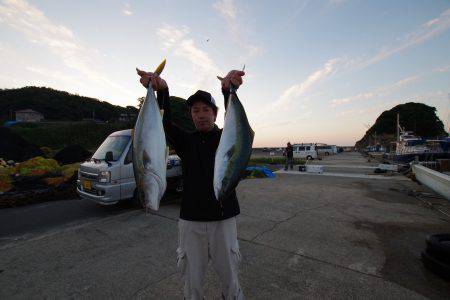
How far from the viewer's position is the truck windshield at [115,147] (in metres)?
7.01

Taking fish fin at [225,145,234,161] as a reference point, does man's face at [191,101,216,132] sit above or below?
above

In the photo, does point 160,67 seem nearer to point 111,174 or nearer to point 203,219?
point 203,219

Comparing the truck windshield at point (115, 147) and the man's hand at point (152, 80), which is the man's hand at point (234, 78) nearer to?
the man's hand at point (152, 80)

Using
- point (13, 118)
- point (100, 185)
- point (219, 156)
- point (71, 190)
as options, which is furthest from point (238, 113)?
point (13, 118)

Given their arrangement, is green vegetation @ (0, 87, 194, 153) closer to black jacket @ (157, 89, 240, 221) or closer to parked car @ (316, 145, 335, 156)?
parked car @ (316, 145, 335, 156)

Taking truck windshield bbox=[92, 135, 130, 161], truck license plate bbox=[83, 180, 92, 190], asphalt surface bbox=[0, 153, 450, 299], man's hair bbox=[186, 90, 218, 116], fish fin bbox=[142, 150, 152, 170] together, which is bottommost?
asphalt surface bbox=[0, 153, 450, 299]

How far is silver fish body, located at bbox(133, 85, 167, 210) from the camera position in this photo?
5.45 ft

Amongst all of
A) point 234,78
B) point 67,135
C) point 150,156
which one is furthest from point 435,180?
point 67,135

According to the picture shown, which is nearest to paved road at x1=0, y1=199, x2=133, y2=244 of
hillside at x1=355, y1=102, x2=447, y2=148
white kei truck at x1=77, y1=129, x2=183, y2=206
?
white kei truck at x1=77, y1=129, x2=183, y2=206

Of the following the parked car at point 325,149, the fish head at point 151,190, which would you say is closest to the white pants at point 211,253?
the fish head at point 151,190

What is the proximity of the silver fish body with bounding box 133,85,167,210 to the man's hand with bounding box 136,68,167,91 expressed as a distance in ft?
0.63

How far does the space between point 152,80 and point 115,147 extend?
584 centimetres

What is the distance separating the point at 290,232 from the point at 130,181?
435cm

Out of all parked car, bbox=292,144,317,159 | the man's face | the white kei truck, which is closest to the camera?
the man's face
